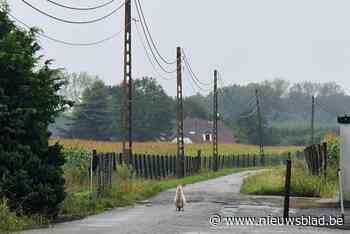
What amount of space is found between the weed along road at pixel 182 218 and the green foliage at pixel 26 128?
1.10 meters

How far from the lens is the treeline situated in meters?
108

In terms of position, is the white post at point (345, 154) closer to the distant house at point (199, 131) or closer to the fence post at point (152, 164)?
the fence post at point (152, 164)

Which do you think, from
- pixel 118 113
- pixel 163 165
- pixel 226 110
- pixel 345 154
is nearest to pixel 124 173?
Answer: pixel 345 154

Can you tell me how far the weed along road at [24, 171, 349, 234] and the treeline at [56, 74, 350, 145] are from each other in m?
66.5

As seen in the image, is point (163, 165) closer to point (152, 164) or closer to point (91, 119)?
point (152, 164)

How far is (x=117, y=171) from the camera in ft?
98.7

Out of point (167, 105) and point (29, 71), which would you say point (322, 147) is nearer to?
point (29, 71)

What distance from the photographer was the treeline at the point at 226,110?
355 feet

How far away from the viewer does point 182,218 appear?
19484mm

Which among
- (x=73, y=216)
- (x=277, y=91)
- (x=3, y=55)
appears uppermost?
(x=277, y=91)

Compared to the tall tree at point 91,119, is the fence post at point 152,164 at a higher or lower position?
lower

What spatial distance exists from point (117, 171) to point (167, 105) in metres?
90.6

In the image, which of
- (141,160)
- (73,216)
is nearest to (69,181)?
(73,216)

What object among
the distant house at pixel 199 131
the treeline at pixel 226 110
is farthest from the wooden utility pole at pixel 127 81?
the distant house at pixel 199 131
